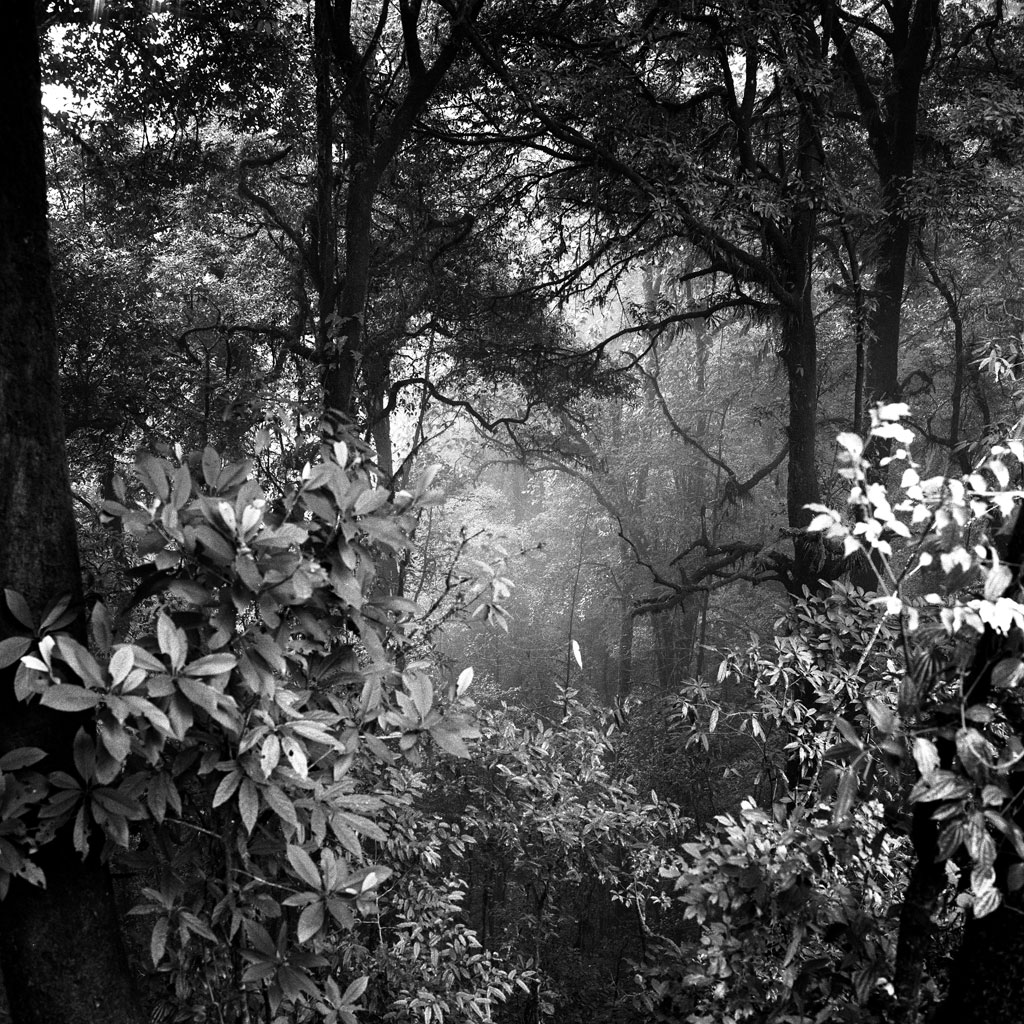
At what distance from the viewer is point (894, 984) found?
1730mm

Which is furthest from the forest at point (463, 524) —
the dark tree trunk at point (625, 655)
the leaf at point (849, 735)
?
the dark tree trunk at point (625, 655)

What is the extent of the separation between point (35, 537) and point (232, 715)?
816mm

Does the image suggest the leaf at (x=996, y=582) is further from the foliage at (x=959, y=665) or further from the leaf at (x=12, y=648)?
the leaf at (x=12, y=648)

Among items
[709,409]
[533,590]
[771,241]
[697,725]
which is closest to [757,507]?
[709,409]

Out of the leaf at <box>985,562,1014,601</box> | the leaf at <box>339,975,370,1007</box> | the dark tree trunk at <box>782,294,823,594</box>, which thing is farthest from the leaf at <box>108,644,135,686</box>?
the dark tree trunk at <box>782,294,823,594</box>

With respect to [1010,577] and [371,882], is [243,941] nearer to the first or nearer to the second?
[371,882]

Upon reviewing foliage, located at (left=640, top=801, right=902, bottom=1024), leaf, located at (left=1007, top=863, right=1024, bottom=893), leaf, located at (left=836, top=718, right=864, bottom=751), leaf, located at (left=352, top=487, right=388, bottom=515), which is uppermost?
leaf, located at (left=352, top=487, right=388, bottom=515)

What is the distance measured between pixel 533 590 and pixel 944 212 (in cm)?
1812

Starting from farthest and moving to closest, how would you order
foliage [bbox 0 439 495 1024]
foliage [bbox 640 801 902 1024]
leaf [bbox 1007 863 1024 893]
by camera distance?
foliage [bbox 640 801 902 1024], foliage [bbox 0 439 495 1024], leaf [bbox 1007 863 1024 893]

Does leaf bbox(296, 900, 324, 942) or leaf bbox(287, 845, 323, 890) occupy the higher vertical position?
leaf bbox(287, 845, 323, 890)

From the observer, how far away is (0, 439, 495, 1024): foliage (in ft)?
5.35

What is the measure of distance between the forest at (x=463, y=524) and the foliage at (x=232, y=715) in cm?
1

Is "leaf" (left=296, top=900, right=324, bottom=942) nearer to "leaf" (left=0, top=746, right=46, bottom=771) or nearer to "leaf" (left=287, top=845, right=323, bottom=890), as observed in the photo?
"leaf" (left=287, top=845, right=323, bottom=890)

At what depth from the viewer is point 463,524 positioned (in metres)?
7.45
